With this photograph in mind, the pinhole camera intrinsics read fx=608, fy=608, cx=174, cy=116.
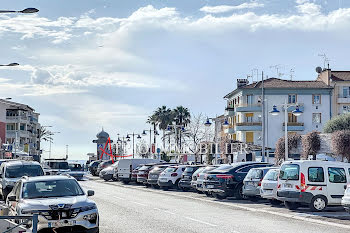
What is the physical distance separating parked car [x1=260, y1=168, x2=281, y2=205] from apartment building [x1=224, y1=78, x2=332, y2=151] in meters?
61.8

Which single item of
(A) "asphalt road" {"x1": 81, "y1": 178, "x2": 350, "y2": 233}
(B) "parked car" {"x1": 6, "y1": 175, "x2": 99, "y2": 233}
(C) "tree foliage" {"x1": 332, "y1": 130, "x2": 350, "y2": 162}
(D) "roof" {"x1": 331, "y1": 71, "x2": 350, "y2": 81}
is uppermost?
(D) "roof" {"x1": 331, "y1": 71, "x2": 350, "y2": 81}

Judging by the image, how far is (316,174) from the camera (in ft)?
70.1

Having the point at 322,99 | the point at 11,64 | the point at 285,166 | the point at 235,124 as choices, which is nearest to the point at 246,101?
the point at 235,124

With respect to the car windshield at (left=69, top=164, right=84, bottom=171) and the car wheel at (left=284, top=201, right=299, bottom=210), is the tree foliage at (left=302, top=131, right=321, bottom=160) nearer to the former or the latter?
the car windshield at (left=69, top=164, right=84, bottom=171)

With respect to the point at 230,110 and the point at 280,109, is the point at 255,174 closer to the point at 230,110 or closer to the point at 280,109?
the point at 280,109

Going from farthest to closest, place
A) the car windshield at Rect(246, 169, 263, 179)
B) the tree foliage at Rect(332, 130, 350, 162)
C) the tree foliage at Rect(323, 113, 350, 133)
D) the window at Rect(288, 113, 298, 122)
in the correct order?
the window at Rect(288, 113, 298, 122)
the tree foliage at Rect(323, 113, 350, 133)
the tree foliage at Rect(332, 130, 350, 162)
the car windshield at Rect(246, 169, 263, 179)

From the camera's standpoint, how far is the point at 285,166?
2202cm

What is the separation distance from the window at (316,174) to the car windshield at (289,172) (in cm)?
45

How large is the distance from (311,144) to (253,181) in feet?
100

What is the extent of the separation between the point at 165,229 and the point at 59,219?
3214mm

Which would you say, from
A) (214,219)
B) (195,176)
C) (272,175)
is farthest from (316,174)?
(195,176)

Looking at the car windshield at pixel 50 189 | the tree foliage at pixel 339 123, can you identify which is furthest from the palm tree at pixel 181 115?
the car windshield at pixel 50 189

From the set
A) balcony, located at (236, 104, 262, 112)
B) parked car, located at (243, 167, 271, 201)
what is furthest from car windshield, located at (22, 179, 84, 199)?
balcony, located at (236, 104, 262, 112)

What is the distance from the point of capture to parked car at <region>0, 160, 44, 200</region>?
25.2 m
